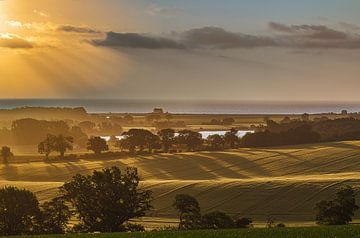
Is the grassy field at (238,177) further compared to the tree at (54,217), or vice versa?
the grassy field at (238,177)

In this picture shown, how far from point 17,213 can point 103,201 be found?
6.29m

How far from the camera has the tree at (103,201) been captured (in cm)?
4022

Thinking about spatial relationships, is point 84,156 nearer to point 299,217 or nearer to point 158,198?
point 158,198

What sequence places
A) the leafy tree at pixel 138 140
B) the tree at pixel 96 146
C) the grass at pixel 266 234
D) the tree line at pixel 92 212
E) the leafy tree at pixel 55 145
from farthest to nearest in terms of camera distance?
the leafy tree at pixel 138 140, the tree at pixel 96 146, the leafy tree at pixel 55 145, the tree line at pixel 92 212, the grass at pixel 266 234

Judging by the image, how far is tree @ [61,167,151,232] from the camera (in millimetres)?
40219

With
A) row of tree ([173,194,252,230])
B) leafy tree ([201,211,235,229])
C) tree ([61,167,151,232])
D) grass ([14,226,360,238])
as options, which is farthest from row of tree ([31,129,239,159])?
grass ([14,226,360,238])

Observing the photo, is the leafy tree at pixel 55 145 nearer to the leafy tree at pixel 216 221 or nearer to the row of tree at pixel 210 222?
the row of tree at pixel 210 222

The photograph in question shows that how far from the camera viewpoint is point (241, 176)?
89.6 meters

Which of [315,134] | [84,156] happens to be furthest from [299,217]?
[315,134]

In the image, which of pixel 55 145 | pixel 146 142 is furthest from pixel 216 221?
pixel 55 145

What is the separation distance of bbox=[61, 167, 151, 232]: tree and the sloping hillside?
18108mm

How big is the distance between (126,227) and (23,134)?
161828 mm

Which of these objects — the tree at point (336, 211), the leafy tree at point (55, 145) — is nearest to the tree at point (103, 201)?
the tree at point (336, 211)

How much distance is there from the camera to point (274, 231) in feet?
89.4
